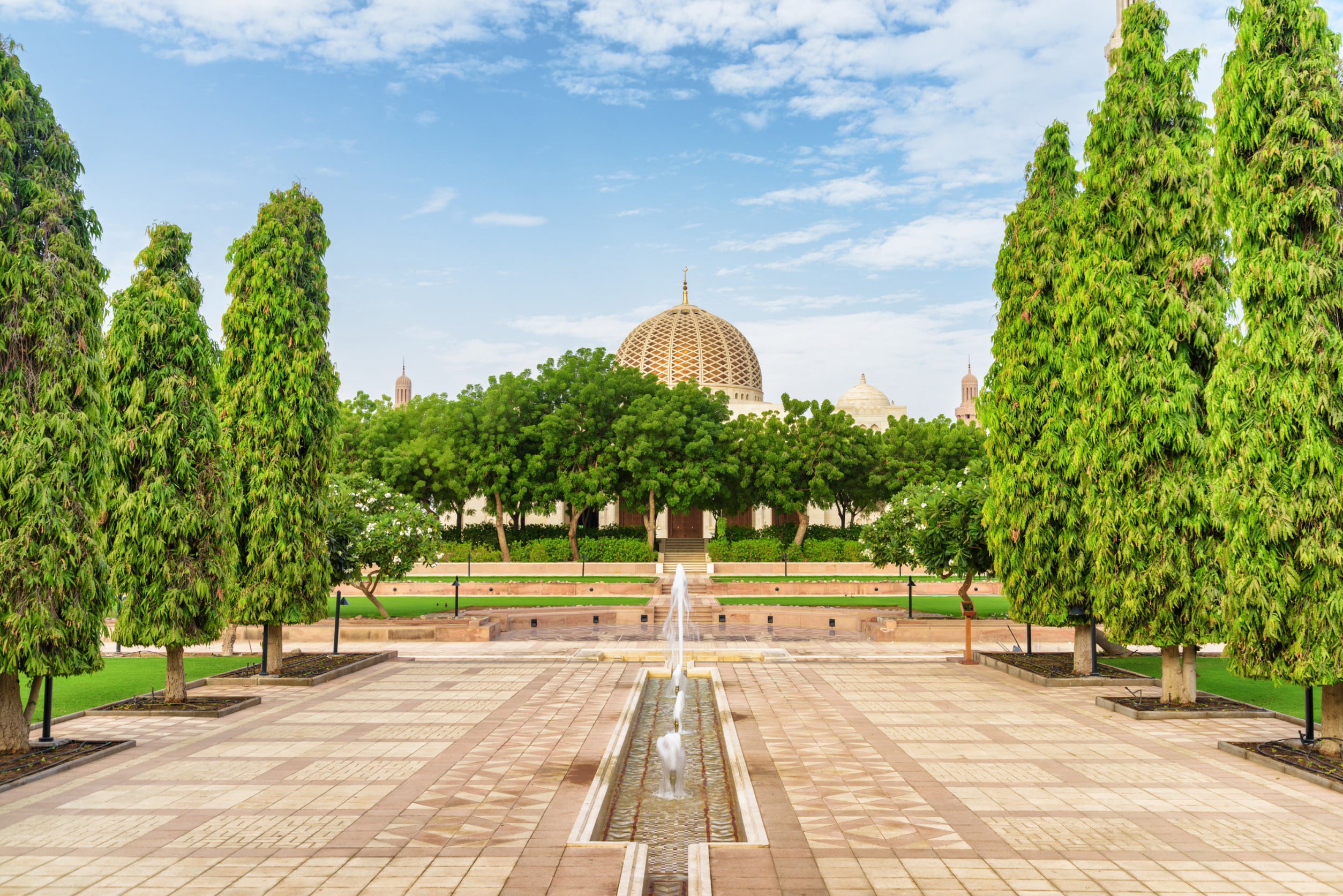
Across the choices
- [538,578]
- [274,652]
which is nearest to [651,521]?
[538,578]

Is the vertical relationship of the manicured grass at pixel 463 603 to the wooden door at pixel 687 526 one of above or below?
below

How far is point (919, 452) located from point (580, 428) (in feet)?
48.4

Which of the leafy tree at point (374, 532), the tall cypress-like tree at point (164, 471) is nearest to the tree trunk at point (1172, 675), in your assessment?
the tall cypress-like tree at point (164, 471)

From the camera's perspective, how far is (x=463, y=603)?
28.7 metres

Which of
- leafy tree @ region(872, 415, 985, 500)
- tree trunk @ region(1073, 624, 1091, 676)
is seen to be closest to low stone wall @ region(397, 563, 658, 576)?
leafy tree @ region(872, 415, 985, 500)

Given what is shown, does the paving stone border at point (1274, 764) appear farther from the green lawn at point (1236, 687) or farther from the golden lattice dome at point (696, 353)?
the golden lattice dome at point (696, 353)

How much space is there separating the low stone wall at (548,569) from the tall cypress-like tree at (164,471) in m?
22.6

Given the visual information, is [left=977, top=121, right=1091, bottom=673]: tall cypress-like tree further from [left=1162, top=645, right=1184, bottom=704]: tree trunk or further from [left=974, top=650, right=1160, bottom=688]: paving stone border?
[left=1162, top=645, right=1184, bottom=704]: tree trunk

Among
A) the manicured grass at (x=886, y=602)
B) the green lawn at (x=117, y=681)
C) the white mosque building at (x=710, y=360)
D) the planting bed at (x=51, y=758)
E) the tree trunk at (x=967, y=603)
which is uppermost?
the white mosque building at (x=710, y=360)

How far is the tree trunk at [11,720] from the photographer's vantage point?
9523 millimetres

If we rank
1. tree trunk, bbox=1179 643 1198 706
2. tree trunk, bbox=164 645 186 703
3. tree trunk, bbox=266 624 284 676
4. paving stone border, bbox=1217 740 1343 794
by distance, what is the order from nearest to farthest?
paving stone border, bbox=1217 740 1343 794, tree trunk, bbox=1179 643 1198 706, tree trunk, bbox=164 645 186 703, tree trunk, bbox=266 624 284 676

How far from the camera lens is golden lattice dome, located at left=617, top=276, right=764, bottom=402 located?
200 ft

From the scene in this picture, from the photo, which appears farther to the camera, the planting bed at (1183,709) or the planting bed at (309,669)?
the planting bed at (309,669)

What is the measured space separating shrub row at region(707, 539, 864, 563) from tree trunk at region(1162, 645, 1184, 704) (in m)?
25.0
